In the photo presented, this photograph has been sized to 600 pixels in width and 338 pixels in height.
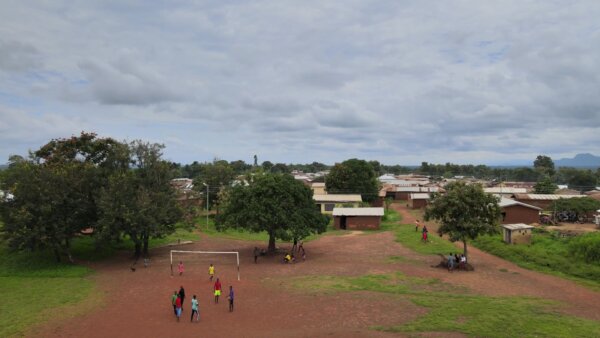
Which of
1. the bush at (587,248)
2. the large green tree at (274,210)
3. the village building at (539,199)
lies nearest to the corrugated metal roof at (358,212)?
the large green tree at (274,210)

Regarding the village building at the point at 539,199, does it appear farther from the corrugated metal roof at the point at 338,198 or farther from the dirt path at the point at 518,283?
the dirt path at the point at 518,283

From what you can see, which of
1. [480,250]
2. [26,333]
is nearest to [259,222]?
[26,333]

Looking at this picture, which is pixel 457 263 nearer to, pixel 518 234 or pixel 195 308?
pixel 518 234

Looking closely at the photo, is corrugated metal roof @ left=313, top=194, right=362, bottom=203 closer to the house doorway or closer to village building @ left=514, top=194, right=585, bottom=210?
the house doorway

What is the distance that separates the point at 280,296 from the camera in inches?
992

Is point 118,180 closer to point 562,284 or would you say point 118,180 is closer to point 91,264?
point 91,264

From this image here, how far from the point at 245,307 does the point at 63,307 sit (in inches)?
411

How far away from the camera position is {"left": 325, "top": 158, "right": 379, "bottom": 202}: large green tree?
3119 inches

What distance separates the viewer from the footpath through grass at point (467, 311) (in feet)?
60.4

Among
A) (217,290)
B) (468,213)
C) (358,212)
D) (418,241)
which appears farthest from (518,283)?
(358,212)

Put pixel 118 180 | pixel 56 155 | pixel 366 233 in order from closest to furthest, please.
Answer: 1. pixel 118 180
2. pixel 56 155
3. pixel 366 233

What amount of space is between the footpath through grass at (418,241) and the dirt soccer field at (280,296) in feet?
6.14

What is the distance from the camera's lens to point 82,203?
1362 inches

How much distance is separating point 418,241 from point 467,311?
21843 millimetres
